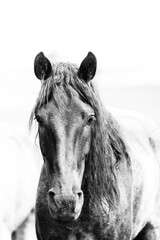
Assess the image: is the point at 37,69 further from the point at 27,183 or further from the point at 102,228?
the point at 27,183

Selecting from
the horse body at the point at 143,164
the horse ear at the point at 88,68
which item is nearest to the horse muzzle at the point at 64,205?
the horse ear at the point at 88,68

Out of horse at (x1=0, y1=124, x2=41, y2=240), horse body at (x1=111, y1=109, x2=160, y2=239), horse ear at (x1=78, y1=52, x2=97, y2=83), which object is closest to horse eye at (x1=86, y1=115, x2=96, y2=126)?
horse ear at (x1=78, y1=52, x2=97, y2=83)

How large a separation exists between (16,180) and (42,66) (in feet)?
9.89

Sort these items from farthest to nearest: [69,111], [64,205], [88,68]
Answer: [88,68] < [69,111] < [64,205]

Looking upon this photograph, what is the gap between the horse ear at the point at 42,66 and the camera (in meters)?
4.16

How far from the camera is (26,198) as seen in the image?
7117 mm

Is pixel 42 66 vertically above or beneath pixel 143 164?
above

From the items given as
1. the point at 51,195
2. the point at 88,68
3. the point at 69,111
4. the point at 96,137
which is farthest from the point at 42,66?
the point at 51,195

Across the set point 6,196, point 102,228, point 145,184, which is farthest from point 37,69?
point 6,196

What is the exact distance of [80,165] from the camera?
399 centimetres

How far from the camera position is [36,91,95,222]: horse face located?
3.82 m

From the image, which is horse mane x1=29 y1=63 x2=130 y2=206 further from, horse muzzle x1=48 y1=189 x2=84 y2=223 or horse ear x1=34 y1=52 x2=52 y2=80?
horse muzzle x1=48 y1=189 x2=84 y2=223

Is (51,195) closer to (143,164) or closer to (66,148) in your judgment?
(66,148)

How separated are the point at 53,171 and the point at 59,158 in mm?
109
